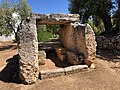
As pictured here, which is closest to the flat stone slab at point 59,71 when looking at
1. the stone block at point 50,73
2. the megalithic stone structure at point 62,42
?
the stone block at point 50,73

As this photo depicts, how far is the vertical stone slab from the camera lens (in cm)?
870

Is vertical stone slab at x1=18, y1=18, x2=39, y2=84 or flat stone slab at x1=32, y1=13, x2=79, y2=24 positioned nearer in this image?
vertical stone slab at x1=18, y1=18, x2=39, y2=84

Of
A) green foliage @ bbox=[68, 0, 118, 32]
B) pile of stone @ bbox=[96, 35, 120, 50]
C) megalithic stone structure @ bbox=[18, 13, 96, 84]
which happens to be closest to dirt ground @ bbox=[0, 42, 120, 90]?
megalithic stone structure @ bbox=[18, 13, 96, 84]

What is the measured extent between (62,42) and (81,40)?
2995 mm

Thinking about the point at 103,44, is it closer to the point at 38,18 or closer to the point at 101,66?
the point at 101,66

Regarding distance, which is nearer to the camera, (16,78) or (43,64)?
(16,78)

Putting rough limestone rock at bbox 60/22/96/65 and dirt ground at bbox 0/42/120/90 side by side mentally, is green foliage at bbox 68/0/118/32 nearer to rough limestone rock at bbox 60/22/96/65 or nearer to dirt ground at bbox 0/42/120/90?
rough limestone rock at bbox 60/22/96/65

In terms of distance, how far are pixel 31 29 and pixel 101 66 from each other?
4052mm

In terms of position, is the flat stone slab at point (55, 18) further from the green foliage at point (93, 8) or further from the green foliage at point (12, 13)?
the green foliage at point (12, 13)

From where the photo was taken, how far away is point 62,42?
1335 cm

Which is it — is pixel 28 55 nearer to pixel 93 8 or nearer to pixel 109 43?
pixel 109 43

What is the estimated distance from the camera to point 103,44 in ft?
46.3

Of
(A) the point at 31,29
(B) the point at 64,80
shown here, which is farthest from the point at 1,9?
(B) the point at 64,80

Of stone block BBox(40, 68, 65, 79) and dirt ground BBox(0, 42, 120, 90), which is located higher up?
stone block BBox(40, 68, 65, 79)
